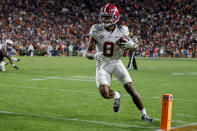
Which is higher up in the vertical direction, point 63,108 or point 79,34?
point 79,34

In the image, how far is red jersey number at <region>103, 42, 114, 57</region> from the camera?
636 cm

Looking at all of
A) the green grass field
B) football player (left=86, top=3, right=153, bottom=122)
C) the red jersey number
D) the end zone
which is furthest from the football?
the end zone

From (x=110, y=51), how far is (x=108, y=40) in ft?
0.62

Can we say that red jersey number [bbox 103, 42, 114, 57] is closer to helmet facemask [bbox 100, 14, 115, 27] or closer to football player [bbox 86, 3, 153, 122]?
football player [bbox 86, 3, 153, 122]

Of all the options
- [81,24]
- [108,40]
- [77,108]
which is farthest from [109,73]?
[81,24]

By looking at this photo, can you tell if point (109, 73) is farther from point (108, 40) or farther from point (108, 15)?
point (108, 15)

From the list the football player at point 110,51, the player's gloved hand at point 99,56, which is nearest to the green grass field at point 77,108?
the football player at point 110,51

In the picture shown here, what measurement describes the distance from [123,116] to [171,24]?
35.7m

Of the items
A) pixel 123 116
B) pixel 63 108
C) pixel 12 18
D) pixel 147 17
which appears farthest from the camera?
pixel 147 17

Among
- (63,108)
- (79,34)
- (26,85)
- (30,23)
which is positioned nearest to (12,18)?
(30,23)

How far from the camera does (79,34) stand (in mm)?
42031

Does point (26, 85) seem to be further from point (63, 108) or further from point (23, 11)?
point (23, 11)

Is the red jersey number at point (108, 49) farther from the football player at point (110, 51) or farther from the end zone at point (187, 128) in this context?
the end zone at point (187, 128)

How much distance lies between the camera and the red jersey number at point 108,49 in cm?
636
